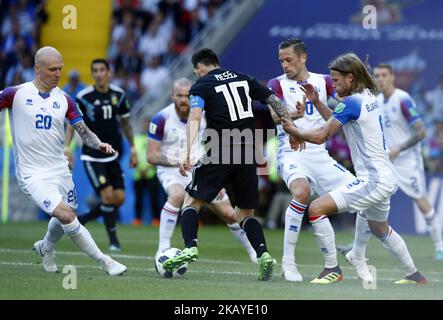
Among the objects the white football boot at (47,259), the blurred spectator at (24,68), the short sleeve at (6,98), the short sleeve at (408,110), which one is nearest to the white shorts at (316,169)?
the white football boot at (47,259)

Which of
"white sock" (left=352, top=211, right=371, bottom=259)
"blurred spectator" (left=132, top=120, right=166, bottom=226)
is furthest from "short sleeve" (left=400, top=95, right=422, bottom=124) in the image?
"blurred spectator" (left=132, top=120, right=166, bottom=226)

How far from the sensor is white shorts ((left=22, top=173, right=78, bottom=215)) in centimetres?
1074

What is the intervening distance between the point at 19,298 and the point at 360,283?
12.8 feet

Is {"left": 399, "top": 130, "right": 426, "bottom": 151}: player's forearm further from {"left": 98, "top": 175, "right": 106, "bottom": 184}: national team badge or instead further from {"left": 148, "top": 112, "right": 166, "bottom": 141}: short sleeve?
{"left": 98, "top": 175, "right": 106, "bottom": 184}: national team badge

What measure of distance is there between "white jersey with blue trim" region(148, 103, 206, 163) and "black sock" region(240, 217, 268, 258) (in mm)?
2886

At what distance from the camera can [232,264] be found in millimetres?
13383

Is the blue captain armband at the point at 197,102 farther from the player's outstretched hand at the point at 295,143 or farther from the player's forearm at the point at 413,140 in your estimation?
the player's forearm at the point at 413,140

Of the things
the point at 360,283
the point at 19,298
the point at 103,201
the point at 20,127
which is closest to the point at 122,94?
the point at 103,201

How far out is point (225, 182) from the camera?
1103 cm

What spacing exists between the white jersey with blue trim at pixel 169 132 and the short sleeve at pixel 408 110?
3.56 meters

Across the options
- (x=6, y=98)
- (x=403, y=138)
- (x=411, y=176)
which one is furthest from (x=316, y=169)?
(x=403, y=138)

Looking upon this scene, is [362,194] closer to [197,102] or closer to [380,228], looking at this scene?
[380,228]

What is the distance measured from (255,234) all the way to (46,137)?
99.4 inches
